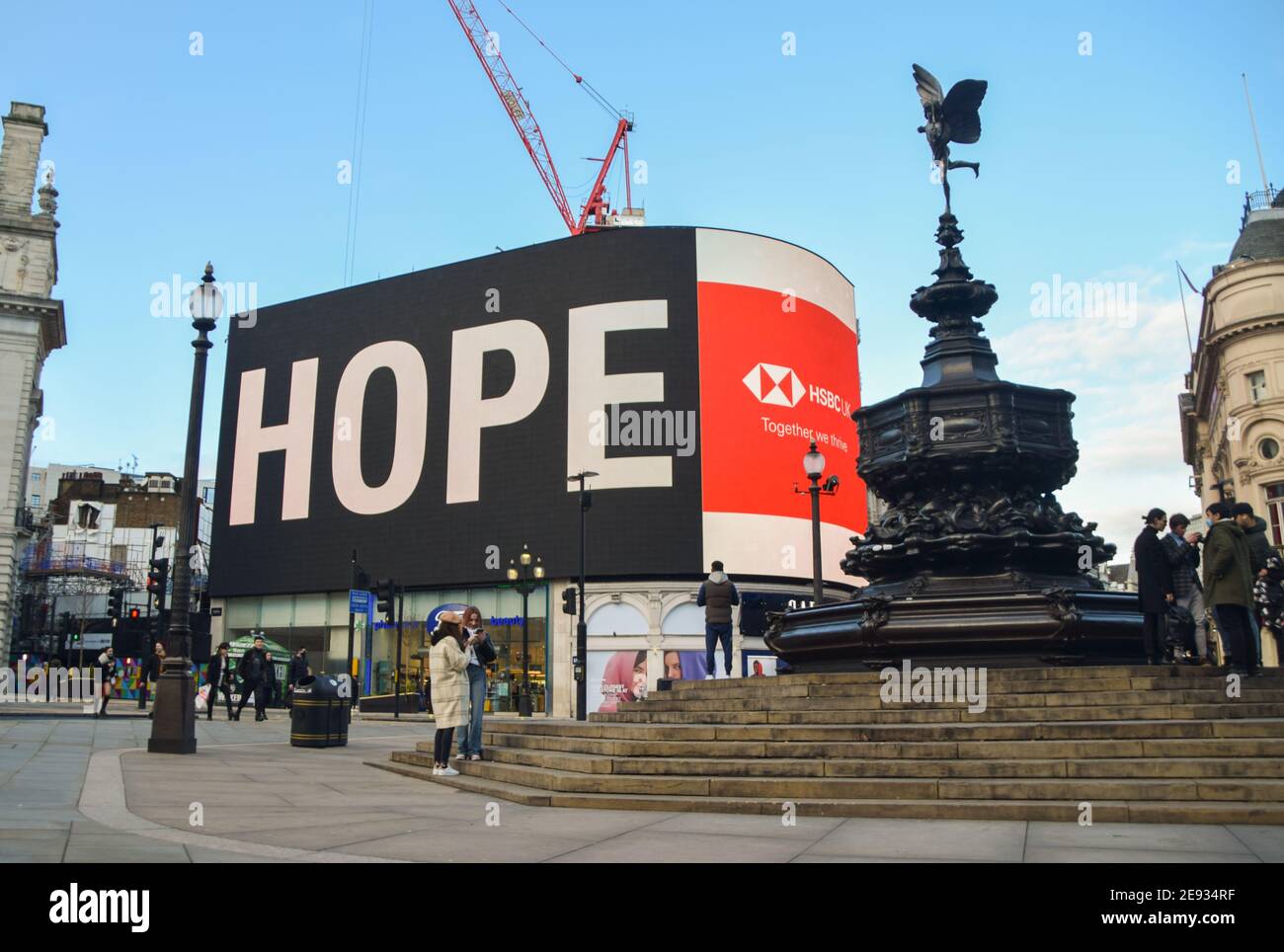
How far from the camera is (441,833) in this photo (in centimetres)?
681

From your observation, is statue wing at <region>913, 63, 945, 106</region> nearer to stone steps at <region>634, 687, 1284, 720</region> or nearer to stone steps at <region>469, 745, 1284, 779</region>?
stone steps at <region>634, 687, 1284, 720</region>

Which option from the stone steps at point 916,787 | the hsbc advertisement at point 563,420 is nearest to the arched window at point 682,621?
the hsbc advertisement at point 563,420

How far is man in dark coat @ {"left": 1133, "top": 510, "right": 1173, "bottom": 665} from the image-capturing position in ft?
33.8

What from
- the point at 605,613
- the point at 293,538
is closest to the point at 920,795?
the point at 605,613

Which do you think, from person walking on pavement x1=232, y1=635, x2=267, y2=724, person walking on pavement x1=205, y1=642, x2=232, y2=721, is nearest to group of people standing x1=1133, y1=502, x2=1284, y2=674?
person walking on pavement x1=232, y1=635, x2=267, y2=724

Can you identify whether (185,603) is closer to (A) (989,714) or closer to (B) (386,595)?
(A) (989,714)

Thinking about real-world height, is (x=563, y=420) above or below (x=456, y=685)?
above

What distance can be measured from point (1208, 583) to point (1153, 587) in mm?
646

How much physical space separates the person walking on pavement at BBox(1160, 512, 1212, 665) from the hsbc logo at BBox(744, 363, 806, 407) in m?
34.3

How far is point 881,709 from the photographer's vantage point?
9.74m

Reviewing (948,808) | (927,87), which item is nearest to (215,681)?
(927,87)

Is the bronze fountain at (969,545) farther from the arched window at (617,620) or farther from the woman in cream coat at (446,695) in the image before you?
the arched window at (617,620)
